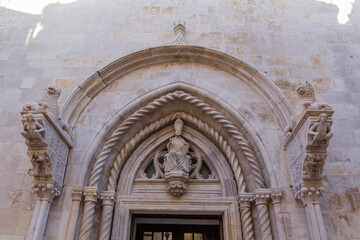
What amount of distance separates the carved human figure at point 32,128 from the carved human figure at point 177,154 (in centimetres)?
182

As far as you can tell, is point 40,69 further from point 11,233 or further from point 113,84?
point 11,233

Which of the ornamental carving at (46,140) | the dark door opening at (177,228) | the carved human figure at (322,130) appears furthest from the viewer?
the dark door opening at (177,228)

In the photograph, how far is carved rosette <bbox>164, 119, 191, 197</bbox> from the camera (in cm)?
415

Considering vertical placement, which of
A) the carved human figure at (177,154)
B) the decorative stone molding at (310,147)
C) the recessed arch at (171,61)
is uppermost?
the recessed arch at (171,61)

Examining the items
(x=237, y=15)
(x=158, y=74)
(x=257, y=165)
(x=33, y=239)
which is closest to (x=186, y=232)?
(x=257, y=165)

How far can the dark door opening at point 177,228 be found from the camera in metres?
4.55

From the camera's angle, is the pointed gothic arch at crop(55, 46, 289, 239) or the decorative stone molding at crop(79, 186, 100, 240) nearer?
the decorative stone molding at crop(79, 186, 100, 240)

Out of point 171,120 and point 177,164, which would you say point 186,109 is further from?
point 177,164

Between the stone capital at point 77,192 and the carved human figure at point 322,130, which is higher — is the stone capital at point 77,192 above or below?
below

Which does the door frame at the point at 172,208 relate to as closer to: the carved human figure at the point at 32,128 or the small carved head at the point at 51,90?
the carved human figure at the point at 32,128

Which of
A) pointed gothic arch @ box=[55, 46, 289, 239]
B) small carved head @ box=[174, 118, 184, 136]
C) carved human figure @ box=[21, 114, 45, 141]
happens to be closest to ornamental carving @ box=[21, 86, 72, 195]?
carved human figure @ box=[21, 114, 45, 141]

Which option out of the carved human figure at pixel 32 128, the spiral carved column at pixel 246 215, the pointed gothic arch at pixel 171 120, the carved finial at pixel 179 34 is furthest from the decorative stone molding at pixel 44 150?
the spiral carved column at pixel 246 215

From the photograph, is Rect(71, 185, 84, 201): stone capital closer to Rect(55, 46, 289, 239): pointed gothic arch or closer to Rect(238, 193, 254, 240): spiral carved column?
Rect(55, 46, 289, 239): pointed gothic arch

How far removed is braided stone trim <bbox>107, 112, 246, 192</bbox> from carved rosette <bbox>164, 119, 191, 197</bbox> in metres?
0.22
